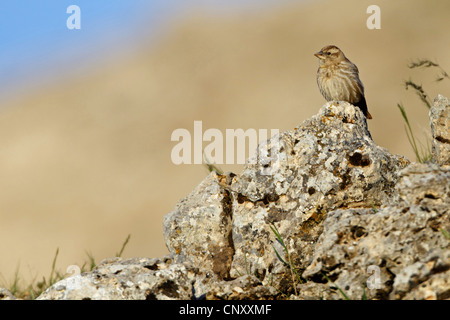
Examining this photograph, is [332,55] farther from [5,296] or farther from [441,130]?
[5,296]

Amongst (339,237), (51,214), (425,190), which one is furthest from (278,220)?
(51,214)

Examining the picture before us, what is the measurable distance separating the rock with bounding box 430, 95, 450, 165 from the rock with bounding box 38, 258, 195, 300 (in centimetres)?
225

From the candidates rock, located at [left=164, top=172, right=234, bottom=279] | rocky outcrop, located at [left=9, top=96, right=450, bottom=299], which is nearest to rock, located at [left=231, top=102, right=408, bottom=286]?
rocky outcrop, located at [left=9, top=96, right=450, bottom=299]

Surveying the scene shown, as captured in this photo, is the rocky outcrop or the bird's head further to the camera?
the bird's head

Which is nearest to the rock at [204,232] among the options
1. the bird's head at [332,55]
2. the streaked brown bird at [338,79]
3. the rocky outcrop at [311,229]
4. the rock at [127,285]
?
the rocky outcrop at [311,229]

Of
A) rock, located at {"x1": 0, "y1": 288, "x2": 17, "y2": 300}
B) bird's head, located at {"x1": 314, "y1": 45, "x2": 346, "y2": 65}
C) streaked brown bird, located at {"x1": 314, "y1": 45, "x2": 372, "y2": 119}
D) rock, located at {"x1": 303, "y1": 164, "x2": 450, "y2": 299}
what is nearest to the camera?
rock, located at {"x1": 303, "y1": 164, "x2": 450, "y2": 299}

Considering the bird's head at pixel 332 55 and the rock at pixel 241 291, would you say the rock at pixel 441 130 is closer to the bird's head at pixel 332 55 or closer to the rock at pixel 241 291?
the rock at pixel 241 291

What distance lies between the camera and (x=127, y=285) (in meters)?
3.99

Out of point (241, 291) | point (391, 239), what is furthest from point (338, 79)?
point (241, 291)

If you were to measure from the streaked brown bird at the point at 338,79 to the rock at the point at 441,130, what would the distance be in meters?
2.74

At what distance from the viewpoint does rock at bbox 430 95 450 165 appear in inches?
200

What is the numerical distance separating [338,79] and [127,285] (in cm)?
479

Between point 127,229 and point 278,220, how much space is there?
13629 mm

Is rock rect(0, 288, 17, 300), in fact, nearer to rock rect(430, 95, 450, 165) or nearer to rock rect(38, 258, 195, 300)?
rock rect(38, 258, 195, 300)
